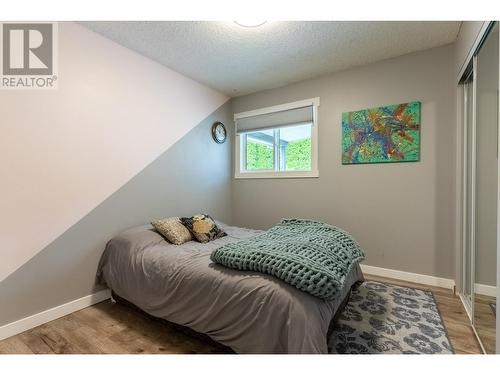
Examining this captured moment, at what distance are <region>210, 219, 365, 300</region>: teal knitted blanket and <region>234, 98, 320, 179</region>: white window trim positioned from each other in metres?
1.37

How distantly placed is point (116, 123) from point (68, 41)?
2.44ft

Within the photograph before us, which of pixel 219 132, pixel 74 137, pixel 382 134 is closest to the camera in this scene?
pixel 74 137

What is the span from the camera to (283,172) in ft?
11.9

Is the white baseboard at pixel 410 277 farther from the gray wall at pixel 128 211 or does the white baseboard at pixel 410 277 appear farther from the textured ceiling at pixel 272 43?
the textured ceiling at pixel 272 43

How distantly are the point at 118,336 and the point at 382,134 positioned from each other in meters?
3.23

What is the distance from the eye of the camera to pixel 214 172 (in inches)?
147

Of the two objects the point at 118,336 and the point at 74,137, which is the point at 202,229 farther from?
the point at 74,137

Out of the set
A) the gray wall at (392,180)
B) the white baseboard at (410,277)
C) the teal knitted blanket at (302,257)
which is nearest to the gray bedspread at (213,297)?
the teal knitted blanket at (302,257)

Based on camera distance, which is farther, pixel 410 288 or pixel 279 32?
pixel 410 288

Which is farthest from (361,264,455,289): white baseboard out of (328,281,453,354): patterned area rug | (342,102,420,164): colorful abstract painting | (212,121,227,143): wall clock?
(212,121,227,143): wall clock

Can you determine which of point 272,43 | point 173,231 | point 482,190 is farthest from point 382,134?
point 173,231

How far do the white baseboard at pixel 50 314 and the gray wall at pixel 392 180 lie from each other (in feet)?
7.80
